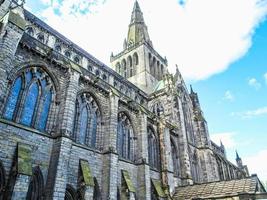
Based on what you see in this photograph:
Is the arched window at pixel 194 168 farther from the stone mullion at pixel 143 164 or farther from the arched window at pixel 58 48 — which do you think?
the arched window at pixel 58 48

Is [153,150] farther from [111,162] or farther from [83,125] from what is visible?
[83,125]

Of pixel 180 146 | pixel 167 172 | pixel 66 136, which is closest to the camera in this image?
pixel 66 136

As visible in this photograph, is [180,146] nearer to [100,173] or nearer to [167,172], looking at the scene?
[167,172]

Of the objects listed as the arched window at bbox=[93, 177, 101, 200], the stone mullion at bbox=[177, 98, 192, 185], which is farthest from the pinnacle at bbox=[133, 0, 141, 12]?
the arched window at bbox=[93, 177, 101, 200]

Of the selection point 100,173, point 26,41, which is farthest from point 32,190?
point 26,41

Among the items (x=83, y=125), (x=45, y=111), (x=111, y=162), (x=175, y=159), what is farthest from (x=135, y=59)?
(x=45, y=111)

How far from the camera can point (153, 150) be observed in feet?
72.8

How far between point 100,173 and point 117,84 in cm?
1412

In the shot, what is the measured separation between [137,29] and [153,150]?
98.0 ft

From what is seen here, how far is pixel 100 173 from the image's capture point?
50.0 ft

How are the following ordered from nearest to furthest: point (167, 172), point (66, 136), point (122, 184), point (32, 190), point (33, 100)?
point (32, 190) → point (66, 136) → point (33, 100) → point (122, 184) → point (167, 172)

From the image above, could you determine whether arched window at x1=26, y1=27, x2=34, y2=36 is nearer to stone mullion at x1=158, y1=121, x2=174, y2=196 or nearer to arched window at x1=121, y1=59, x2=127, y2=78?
stone mullion at x1=158, y1=121, x2=174, y2=196

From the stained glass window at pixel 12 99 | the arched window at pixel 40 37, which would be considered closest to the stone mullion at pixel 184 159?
the arched window at pixel 40 37

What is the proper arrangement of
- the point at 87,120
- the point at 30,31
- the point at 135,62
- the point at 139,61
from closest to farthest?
the point at 87,120, the point at 30,31, the point at 139,61, the point at 135,62
